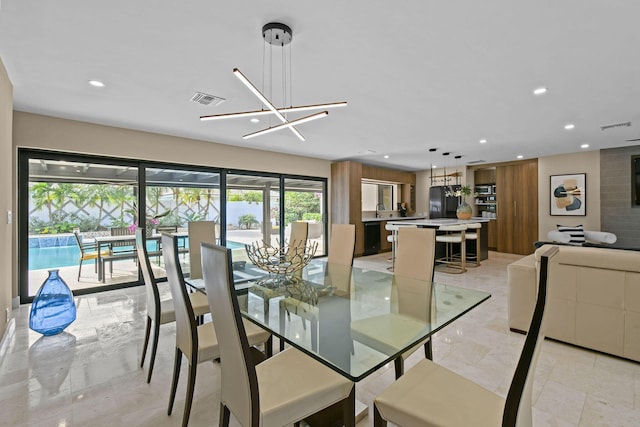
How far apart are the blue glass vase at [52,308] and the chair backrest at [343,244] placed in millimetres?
2699

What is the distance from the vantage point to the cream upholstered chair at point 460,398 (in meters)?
0.87

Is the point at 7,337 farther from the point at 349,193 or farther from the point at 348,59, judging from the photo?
the point at 349,193

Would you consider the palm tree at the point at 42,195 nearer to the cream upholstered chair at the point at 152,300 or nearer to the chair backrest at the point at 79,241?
the chair backrest at the point at 79,241

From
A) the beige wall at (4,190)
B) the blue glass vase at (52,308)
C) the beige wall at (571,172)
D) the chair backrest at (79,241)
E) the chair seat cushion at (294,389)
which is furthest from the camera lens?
the beige wall at (571,172)

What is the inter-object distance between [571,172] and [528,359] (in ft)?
25.3

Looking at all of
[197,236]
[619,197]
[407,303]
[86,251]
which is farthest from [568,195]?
[86,251]

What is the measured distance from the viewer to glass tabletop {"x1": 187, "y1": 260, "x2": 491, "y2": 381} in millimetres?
1232

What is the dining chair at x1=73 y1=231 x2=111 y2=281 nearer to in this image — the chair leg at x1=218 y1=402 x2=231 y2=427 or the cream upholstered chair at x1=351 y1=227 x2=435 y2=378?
the chair leg at x1=218 y1=402 x2=231 y2=427

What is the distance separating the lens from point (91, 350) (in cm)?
254

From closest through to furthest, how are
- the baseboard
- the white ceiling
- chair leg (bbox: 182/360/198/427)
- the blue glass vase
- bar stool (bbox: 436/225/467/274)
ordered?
chair leg (bbox: 182/360/198/427)
the white ceiling
the baseboard
the blue glass vase
bar stool (bbox: 436/225/467/274)

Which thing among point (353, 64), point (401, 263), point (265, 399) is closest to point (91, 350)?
point (265, 399)

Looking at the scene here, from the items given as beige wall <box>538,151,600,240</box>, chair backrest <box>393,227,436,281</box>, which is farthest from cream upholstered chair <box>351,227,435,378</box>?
beige wall <box>538,151,600,240</box>

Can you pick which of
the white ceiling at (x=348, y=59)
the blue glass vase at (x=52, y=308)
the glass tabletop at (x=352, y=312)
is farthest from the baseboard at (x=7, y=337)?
the white ceiling at (x=348, y=59)

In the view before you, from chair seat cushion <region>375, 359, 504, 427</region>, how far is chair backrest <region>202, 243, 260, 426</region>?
515mm
